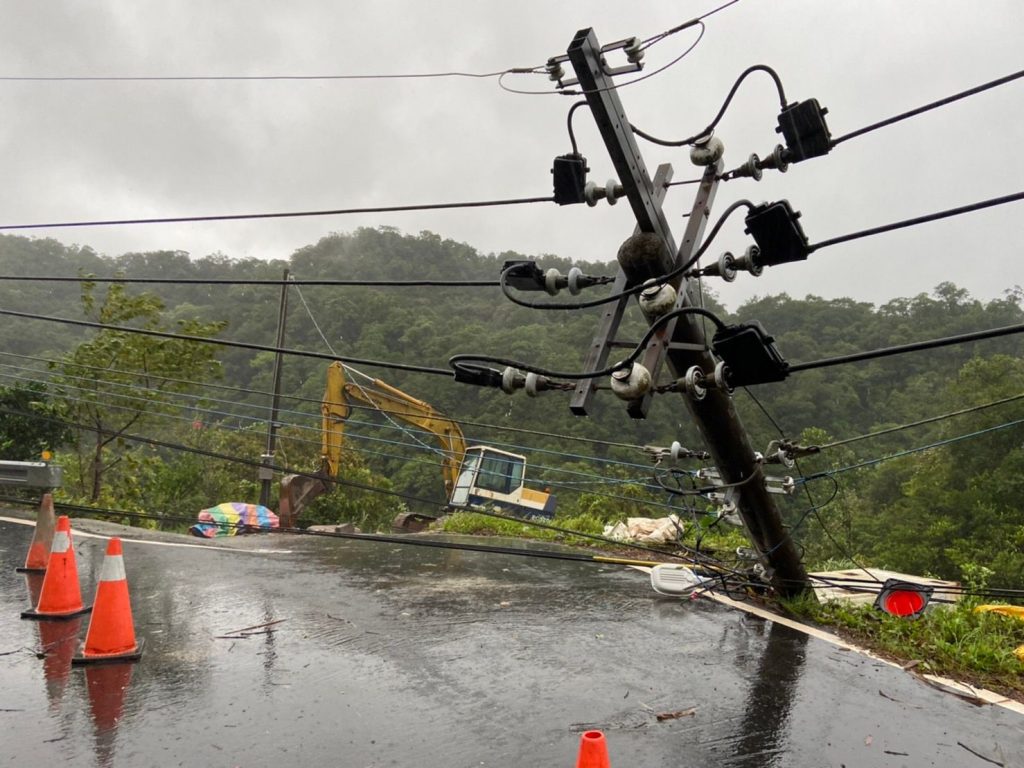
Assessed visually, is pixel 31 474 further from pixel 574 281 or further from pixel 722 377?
pixel 722 377

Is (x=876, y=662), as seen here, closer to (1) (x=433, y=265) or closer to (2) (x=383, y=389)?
(2) (x=383, y=389)

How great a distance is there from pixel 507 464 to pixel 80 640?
58.6 ft

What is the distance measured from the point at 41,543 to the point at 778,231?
310 inches

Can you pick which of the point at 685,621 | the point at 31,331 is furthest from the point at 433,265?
the point at 685,621

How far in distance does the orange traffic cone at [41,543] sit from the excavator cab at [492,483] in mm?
14916

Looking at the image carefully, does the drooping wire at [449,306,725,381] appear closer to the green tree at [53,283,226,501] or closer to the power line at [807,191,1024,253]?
the power line at [807,191,1024,253]

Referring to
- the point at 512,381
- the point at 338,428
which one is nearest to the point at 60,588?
the point at 512,381

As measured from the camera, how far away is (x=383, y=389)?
20344 mm

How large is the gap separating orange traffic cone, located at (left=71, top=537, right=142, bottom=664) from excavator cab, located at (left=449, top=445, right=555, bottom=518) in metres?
17.2

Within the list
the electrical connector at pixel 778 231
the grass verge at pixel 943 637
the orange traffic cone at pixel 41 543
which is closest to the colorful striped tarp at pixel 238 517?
the orange traffic cone at pixel 41 543

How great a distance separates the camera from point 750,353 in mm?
4148

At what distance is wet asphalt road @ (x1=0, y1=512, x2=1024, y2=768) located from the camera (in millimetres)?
3639

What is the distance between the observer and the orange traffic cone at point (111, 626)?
4.74 m

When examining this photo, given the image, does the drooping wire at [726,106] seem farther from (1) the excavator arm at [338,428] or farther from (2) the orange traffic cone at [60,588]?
(1) the excavator arm at [338,428]
